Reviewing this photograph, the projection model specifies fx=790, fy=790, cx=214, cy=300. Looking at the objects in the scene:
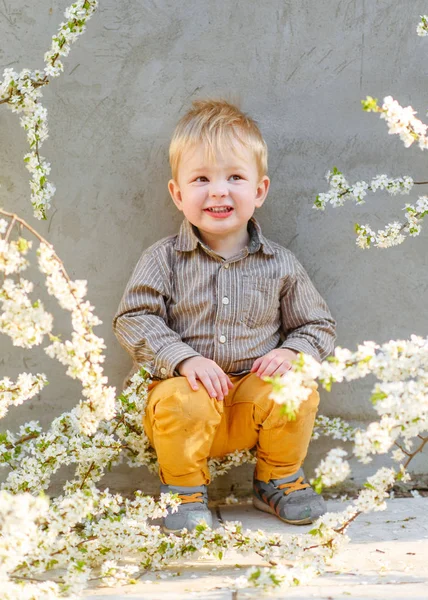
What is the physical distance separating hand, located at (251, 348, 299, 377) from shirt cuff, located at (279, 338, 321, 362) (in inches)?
1.0

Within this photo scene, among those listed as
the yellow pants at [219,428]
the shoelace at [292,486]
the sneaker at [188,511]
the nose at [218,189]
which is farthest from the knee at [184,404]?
the nose at [218,189]

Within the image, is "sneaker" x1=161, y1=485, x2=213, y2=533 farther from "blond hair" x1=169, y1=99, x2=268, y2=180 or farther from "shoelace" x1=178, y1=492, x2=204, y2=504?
"blond hair" x1=169, y1=99, x2=268, y2=180

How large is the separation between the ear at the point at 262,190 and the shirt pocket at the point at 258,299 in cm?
25

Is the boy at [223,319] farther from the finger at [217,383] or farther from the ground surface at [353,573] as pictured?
the ground surface at [353,573]

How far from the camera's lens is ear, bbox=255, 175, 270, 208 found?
2.60 metres

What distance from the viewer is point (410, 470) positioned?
2.82m

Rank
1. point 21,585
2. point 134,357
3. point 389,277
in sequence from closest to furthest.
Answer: point 21,585, point 134,357, point 389,277

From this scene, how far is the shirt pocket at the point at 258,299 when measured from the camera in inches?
100

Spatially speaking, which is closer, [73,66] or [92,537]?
[92,537]

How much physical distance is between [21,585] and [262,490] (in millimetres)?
1086

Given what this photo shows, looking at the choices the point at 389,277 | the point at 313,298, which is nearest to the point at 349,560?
the point at 313,298

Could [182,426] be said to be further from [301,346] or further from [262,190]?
[262,190]

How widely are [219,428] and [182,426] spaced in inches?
8.2

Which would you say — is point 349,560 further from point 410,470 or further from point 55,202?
point 55,202
